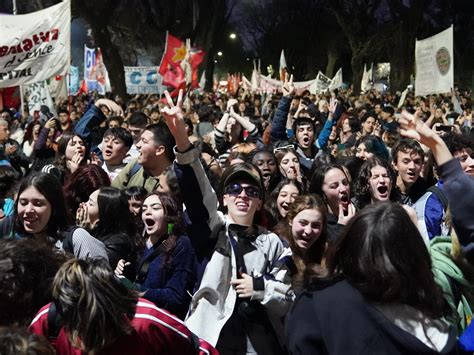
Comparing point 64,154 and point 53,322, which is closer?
point 53,322

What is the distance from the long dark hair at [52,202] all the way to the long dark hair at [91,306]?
1.71m

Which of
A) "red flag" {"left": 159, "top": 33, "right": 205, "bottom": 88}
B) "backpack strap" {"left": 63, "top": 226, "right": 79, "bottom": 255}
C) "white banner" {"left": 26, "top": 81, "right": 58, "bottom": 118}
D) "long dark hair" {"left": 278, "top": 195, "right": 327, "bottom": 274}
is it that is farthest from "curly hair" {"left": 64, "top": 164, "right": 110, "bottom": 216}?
"red flag" {"left": 159, "top": 33, "right": 205, "bottom": 88}

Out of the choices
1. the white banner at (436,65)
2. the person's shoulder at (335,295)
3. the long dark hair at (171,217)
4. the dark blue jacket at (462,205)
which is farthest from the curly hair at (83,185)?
the white banner at (436,65)

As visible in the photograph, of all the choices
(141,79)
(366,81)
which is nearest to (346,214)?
(141,79)

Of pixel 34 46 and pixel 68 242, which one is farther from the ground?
pixel 34 46

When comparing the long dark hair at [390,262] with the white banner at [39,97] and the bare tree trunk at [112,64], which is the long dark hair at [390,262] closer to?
the white banner at [39,97]

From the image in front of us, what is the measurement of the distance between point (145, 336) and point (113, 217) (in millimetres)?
2163

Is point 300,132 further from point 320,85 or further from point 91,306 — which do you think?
point 320,85

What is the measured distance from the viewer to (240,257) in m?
3.57

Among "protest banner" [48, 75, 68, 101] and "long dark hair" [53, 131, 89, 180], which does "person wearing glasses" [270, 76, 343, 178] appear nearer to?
"long dark hair" [53, 131, 89, 180]

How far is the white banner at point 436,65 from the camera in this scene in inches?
578

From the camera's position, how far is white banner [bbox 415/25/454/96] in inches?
578

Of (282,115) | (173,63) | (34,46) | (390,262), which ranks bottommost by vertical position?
(282,115)

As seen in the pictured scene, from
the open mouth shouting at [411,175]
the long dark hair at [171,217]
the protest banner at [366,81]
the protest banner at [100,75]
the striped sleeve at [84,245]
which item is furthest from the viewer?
the protest banner at [366,81]
